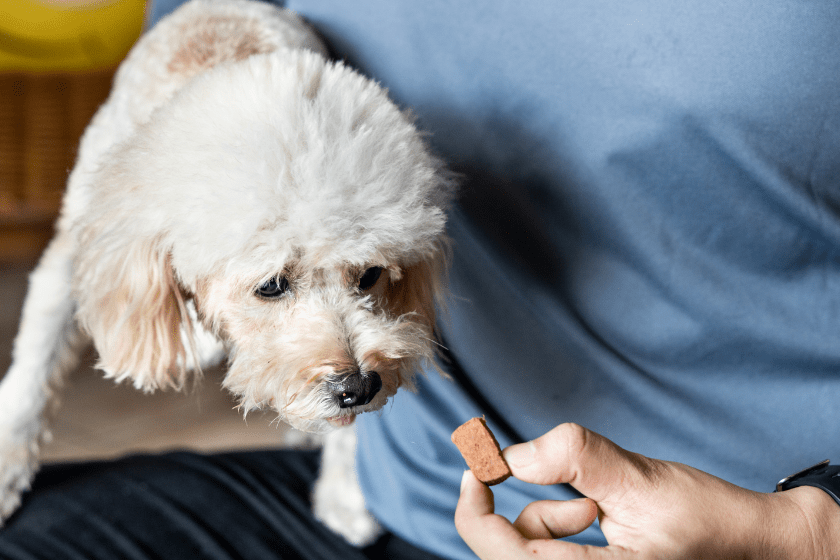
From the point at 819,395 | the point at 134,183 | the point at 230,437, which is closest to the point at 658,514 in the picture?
the point at 819,395

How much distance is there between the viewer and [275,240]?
593 millimetres

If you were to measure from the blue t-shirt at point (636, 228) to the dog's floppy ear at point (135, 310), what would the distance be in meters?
0.29

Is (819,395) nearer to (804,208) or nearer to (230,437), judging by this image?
(804,208)

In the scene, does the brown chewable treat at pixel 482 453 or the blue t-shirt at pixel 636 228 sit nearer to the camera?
the brown chewable treat at pixel 482 453

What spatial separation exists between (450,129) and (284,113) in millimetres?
227

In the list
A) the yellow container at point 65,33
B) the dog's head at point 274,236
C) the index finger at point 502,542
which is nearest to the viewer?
the index finger at point 502,542

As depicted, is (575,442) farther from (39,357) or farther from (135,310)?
(39,357)

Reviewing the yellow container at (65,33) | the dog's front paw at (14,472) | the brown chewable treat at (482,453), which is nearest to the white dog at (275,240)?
the brown chewable treat at (482,453)

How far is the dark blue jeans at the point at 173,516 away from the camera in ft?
2.40

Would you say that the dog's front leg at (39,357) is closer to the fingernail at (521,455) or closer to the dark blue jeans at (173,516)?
the dark blue jeans at (173,516)

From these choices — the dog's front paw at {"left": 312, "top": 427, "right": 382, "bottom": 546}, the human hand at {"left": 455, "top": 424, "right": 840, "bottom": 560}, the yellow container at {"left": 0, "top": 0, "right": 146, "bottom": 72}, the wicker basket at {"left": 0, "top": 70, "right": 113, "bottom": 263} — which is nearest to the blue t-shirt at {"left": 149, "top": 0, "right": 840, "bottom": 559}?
the dog's front paw at {"left": 312, "top": 427, "right": 382, "bottom": 546}

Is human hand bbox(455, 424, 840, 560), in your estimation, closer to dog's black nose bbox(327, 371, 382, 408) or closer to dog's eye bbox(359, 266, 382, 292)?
dog's black nose bbox(327, 371, 382, 408)

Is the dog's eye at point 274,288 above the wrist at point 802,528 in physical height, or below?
below

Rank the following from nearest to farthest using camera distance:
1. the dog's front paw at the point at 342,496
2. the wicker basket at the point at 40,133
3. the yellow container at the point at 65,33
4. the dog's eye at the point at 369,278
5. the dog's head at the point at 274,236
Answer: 1. the dog's head at the point at 274,236
2. the dog's eye at the point at 369,278
3. the dog's front paw at the point at 342,496
4. the wicker basket at the point at 40,133
5. the yellow container at the point at 65,33
